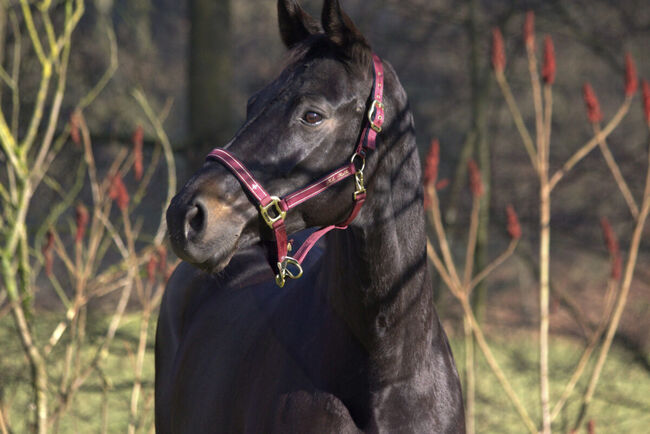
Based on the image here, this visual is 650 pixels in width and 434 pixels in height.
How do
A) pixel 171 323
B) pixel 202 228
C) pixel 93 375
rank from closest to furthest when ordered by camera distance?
1. pixel 202 228
2. pixel 171 323
3. pixel 93 375

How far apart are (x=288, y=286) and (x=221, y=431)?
54 centimetres

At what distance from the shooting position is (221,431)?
2.79 metres

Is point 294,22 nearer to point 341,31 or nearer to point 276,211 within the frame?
point 341,31

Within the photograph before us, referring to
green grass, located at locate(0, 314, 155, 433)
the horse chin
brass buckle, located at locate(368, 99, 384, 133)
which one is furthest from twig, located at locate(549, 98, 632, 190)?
green grass, located at locate(0, 314, 155, 433)

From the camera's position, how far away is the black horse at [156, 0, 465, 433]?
2119 millimetres

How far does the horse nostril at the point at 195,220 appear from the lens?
1979 mm

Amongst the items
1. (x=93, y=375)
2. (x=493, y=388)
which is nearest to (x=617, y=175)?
(x=493, y=388)

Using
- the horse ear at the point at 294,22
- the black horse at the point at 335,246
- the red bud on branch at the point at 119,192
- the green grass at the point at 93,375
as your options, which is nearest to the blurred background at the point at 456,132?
the green grass at the point at 93,375

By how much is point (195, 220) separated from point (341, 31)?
665mm

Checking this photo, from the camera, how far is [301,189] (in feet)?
7.16

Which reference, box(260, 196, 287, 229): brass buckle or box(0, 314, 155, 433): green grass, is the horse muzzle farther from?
box(0, 314, 155, 433): green grass

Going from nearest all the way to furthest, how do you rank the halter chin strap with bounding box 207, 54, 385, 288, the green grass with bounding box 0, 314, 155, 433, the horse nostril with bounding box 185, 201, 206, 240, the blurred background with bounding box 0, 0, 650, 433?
the horse nostril with bounding box 185, 201, 206, 240 → the halter chin strap with bounding box 207, 54, 385, 288 → the green grass with bounding box 0, 314, 155, 433 → the blurred background with bounding box 0, 0, 650, 433

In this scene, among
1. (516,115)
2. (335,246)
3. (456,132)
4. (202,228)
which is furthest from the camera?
(456,132)

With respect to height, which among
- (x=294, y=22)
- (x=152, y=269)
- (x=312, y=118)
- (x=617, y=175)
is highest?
(x=294, y=22)
